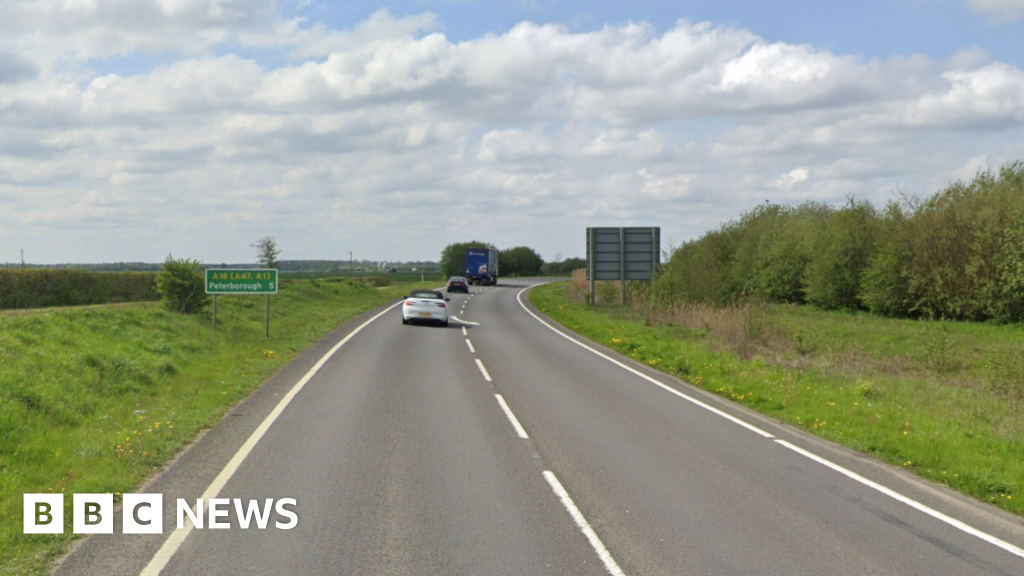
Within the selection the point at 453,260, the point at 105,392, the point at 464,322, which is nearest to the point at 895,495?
the point at 105,392

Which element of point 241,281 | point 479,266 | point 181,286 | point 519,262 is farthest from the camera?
point 519,262

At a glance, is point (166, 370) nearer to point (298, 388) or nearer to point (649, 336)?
point (298, 388)

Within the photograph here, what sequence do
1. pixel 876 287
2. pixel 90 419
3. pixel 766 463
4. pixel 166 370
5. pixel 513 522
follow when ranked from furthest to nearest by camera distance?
pixel 876 287 → pixel 166 370 → pixel 90 419 → pixel 766 463 → pixel 513 522

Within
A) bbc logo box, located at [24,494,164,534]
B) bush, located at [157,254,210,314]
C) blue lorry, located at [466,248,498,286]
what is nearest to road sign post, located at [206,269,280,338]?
bush, located at [157,254,210,314]

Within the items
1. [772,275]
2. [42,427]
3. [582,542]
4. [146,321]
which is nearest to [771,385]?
[582,542]

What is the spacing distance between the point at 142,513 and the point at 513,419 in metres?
5.84

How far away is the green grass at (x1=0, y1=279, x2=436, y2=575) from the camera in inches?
322

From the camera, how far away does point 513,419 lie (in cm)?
1191

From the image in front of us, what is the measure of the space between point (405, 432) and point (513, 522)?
13.6ft

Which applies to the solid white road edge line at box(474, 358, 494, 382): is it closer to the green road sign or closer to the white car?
the green road sign

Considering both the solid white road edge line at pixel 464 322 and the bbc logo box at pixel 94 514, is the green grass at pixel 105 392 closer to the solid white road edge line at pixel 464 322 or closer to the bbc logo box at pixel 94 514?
the bbc logo box at pixel 94 514

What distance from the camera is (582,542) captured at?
252 inches

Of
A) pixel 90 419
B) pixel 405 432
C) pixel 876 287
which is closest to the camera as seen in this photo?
pixel 405 432

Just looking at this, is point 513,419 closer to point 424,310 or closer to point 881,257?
point 424,310
